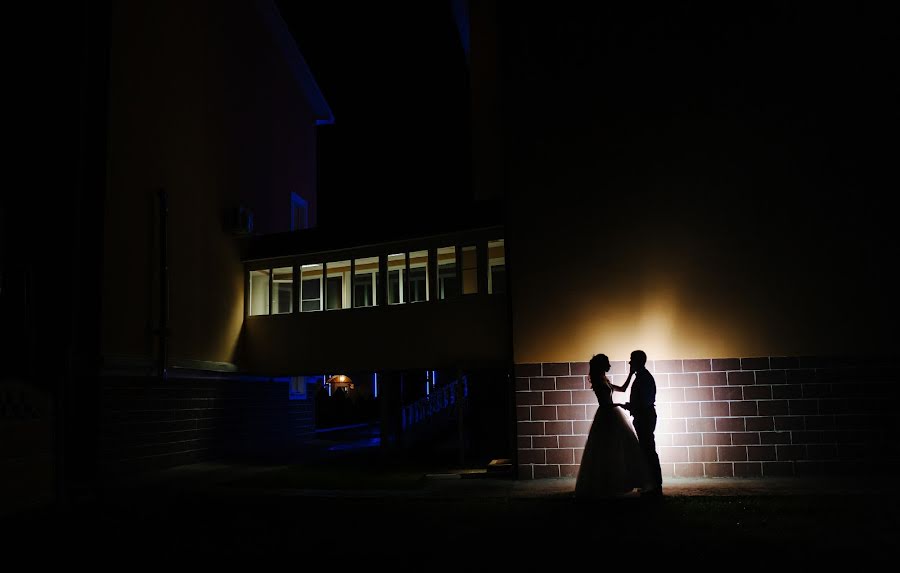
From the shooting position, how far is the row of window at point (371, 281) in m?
15.5

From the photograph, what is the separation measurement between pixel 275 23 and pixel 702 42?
14.2 metres

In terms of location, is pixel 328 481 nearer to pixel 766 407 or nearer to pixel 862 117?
pixel 766 407

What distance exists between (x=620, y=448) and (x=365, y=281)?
32.8 feet

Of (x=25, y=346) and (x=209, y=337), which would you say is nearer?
(x=25, y=346)

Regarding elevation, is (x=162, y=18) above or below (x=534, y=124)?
above

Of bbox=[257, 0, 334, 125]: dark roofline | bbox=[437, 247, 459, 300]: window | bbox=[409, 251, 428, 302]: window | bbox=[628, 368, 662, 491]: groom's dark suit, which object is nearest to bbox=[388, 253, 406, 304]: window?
bbox=[409, 251, 428, 302]: window

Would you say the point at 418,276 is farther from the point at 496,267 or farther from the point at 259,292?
the point at 259,292

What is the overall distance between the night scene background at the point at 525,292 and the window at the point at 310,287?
613 millimetres

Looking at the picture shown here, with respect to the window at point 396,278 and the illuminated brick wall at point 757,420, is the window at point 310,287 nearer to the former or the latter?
the window at point 396,278

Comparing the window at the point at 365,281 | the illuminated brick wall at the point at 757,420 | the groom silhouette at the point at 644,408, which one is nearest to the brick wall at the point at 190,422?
the window at the point at 365,281

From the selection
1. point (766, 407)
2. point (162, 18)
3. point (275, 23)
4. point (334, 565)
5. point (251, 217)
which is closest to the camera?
point (334, 565)

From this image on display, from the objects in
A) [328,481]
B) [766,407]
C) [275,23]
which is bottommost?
[328,481]

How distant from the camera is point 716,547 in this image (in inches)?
217

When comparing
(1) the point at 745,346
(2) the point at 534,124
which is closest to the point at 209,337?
(2) the point at 534,124
